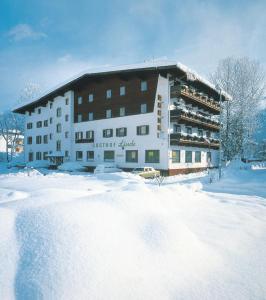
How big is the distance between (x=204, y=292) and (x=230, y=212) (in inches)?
180

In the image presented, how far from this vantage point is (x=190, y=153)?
1108 inches

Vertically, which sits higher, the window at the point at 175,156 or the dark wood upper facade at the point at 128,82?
the dark wood upper facade at the point at 128,82

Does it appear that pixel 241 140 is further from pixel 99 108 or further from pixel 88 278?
pixel 88 278

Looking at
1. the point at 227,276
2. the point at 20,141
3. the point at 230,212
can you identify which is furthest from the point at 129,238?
the point at 20,141

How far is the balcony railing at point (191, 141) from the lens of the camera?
78.6ft

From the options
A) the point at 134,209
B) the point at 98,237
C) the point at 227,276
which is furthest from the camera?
the point at 134,209

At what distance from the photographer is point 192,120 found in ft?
85.8

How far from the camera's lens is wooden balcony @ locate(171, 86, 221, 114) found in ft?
78.5

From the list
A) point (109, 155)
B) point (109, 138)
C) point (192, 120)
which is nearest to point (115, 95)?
point (109, 138)

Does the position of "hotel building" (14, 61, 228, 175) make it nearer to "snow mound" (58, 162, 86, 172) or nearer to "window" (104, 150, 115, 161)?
"window" (104, 150, 115, 161)

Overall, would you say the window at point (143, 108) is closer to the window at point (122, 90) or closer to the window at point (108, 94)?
the window at point (122, 90)

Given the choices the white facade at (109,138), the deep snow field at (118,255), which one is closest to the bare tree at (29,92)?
the white facade at (109,138)

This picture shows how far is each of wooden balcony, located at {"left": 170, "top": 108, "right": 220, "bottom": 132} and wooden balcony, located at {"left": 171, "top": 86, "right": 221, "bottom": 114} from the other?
1916 millimetres

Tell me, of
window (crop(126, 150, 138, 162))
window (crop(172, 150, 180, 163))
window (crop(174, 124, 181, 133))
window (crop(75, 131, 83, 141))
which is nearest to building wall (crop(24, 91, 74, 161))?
window (crop(75, 131, 83, 141))
